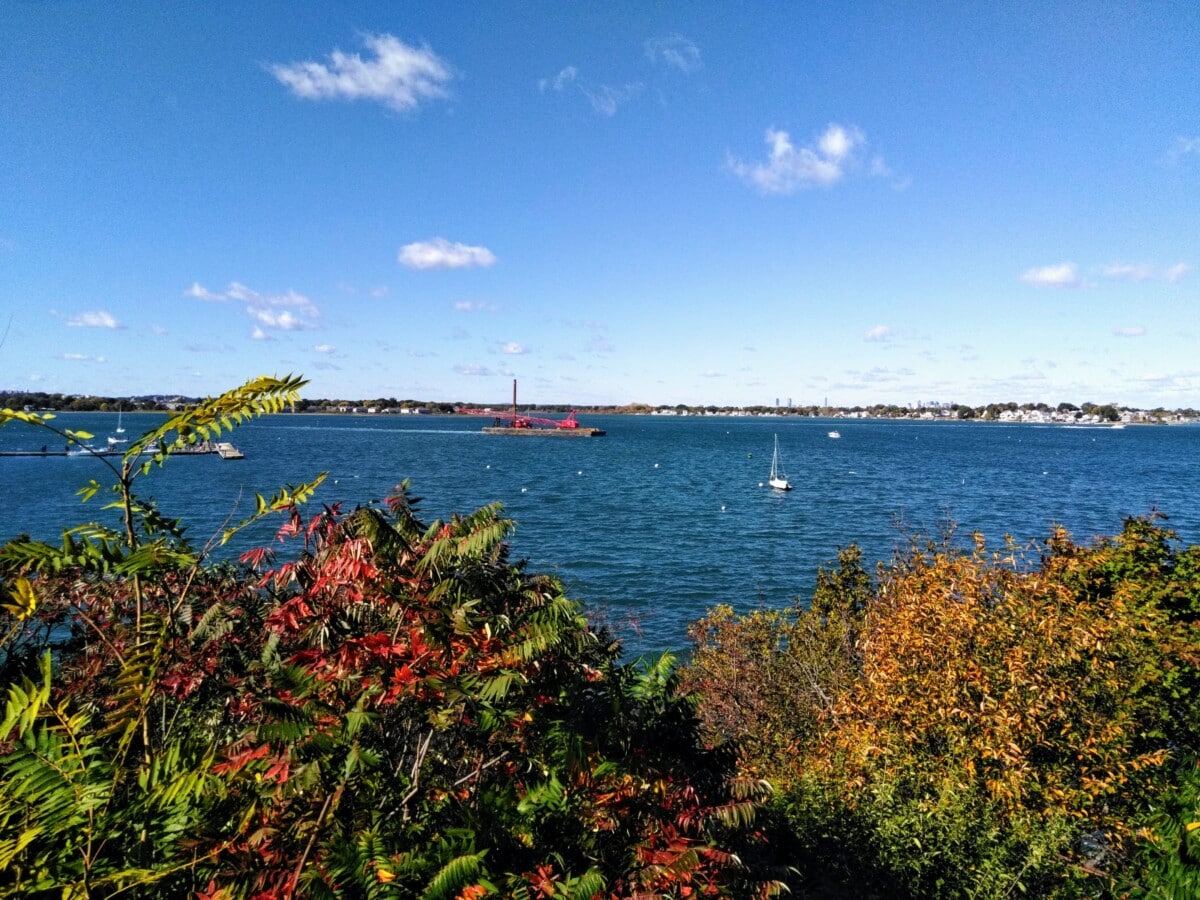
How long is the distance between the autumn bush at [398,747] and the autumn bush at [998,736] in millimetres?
3318

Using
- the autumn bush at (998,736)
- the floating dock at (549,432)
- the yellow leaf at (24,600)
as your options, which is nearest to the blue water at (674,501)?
the autumn bush at (998,736)

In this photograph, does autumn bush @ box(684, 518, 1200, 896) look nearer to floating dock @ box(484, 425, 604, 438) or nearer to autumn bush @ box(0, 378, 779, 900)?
autumn bush @ box(0, 378, 779, 900)

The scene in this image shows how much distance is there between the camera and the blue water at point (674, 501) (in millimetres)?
33375

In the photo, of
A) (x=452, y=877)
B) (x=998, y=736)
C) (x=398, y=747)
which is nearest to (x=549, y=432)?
(x=998, y=736)

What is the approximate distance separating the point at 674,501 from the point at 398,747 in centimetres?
5811

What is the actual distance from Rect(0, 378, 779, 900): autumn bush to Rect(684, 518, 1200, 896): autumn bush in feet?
10.9

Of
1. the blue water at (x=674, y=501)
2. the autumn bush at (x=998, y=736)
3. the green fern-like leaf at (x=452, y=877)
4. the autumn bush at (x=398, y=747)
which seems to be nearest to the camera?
the autumn bush at (x=398, y=747)

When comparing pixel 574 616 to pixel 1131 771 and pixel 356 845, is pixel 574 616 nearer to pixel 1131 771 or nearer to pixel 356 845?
pixel 356 845

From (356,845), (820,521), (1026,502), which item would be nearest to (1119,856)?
(356,845)

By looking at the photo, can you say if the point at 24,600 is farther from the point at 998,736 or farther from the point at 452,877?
the point at 998,736

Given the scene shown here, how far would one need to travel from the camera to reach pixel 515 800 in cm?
442

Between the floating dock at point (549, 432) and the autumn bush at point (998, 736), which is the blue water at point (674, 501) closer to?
the autumn bush at point (998, 736)

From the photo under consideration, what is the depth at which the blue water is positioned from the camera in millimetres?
33375

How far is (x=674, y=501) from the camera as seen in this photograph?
6209 cm
